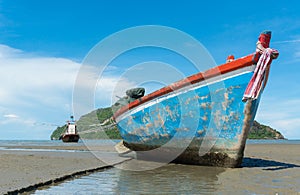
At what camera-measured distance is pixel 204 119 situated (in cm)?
874

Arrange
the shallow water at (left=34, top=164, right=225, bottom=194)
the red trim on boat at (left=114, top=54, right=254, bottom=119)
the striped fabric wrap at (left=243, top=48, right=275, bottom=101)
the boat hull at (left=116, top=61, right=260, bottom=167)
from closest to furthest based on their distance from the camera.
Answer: the shallow water at (left=34, top=164, right=225, bottom=194)
the striped fabric wrap at (left=243, top=48, right=275, bottom=101)
the red trim on boat at (left=114, top=54, right=254, bottom=119)
the boat hull at (left=116, top=61, right=260, bottom=167)

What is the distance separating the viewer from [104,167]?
924 centimetres

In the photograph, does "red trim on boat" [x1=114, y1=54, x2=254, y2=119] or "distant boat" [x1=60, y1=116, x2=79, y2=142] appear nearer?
"red trim on boat" [x1=114, y1=54, x2=254, y2=119]

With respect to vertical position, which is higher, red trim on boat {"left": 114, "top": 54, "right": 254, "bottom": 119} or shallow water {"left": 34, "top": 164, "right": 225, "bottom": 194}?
red trim on boat {"left": 114, "top": 54, "right": 254, "bottom": 119}

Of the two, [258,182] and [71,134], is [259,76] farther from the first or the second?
[71,134]

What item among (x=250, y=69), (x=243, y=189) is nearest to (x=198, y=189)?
(x=243, y=189)

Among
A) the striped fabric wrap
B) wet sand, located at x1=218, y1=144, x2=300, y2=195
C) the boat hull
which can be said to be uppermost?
the striped fabric wrap

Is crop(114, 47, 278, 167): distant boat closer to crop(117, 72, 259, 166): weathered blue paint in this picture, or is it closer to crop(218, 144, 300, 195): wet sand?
crop(117, 72, 259, 166): weathered blue paint

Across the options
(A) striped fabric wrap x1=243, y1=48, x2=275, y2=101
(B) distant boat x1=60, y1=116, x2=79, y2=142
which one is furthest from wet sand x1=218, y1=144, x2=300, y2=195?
(B) distant boat x1=60, y1=116, x2=79, y2=142

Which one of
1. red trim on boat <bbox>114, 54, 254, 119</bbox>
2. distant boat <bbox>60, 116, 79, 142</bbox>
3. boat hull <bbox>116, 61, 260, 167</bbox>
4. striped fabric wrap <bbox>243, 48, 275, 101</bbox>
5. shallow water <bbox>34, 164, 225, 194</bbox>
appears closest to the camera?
shallow water <bbox>34, 164, 225, 194</bbox>

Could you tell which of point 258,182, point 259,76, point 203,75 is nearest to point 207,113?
point 203,75

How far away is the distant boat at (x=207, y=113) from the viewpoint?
318 inches

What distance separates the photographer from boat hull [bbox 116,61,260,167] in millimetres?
8211

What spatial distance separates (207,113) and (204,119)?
0.20m
